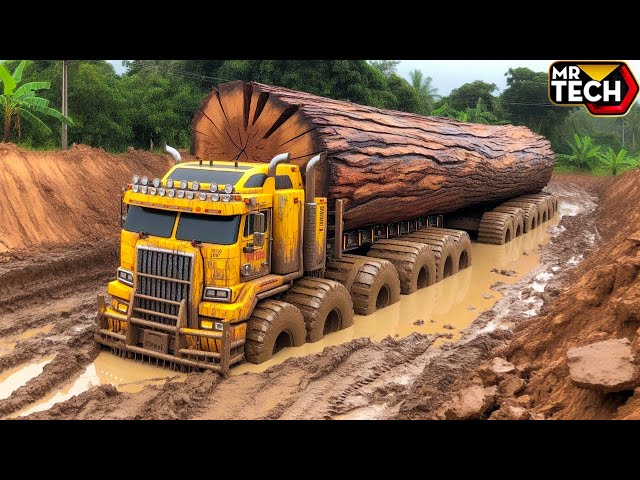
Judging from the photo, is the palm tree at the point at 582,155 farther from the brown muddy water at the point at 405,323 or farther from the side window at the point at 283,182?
the side window at the point at 283,182

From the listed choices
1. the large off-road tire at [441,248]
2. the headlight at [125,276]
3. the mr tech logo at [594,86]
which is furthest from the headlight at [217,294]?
the large off-road tire at [441,248]

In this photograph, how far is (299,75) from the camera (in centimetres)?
2834

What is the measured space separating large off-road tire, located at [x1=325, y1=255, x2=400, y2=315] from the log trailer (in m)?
0.02

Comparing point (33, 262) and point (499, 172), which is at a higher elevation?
point (499, 172)

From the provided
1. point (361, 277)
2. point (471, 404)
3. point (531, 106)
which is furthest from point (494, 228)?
point (531, 106)

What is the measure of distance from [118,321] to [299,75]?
70.2 ft

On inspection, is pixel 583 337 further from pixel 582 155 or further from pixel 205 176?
pixel 582 155

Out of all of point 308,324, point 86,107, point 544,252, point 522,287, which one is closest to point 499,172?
point 544,252

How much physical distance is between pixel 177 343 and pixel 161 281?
0.86m

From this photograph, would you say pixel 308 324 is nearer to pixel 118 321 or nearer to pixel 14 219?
pixel 118 321

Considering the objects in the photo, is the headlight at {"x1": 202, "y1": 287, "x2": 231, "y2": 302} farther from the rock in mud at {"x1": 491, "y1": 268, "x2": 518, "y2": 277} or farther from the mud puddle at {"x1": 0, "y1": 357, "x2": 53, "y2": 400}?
the rock in mud at {"x1": 491, "y1": 268, "x2": 518, "y2": 277}

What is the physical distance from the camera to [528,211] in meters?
20.7

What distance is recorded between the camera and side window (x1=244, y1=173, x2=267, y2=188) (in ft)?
28.4

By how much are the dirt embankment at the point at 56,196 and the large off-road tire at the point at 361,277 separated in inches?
291
